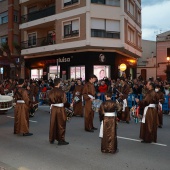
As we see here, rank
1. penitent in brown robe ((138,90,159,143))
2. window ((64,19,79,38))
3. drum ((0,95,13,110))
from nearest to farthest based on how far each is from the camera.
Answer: penitent in brown robe ((138,90,159,143))
drum ((0,95,13,110))
window ((64,19,79,38))

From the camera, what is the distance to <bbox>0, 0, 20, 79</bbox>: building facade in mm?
33219

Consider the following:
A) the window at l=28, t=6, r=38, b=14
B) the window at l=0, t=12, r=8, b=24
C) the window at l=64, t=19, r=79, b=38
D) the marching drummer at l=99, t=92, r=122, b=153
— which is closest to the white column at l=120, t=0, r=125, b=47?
the window at l=64, t=19, r=79, b=38

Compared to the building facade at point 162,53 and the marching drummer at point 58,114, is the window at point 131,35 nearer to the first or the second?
the building facade at point 162,53

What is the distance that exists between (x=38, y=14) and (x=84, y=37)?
25.2 ft

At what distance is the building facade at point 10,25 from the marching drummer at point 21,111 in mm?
23916

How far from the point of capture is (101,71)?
86.1 feet

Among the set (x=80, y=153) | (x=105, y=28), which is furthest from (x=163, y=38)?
(x=80, y=153)

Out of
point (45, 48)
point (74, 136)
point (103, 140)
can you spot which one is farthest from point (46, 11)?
point (103, 140)

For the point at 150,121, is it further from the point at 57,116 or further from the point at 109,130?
the point at 57,116

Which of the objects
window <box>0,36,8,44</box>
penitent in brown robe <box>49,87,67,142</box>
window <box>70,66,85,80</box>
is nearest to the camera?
penitent in brown robe <box>49,87,67,142</box>

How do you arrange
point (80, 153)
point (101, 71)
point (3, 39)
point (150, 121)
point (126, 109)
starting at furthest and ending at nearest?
1. point (3, 39)
2. point (101, 71)
3. point (126, 109)
4. point (150, 121)
5. point (80, 153)

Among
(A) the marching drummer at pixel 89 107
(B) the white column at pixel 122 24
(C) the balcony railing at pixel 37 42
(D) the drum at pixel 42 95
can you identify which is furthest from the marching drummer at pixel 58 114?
(C) the balcony railing at pixel 37 42

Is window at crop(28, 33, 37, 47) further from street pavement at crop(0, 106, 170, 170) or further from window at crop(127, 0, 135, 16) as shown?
street pavement at crop(0, 106, 170, 170)

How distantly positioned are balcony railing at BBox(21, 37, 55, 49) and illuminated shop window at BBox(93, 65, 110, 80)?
219 inches
